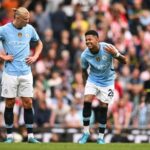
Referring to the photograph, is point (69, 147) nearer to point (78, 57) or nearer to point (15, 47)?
point (15, 47)

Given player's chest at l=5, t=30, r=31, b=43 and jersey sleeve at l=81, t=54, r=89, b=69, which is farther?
jersey sleeve at l=81, t=54, r=89, b=69

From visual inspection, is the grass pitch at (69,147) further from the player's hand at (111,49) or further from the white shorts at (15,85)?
the player's hand at (111,49)

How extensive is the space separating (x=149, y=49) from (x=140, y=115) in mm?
3887

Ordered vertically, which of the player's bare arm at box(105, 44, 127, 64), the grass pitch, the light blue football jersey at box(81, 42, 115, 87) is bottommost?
the grass pitch

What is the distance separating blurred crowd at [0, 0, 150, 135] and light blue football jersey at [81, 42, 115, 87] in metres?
4.64

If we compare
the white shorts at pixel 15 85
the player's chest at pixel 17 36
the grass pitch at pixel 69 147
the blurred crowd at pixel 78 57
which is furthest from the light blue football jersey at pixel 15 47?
the blurred crowd at pixel 78 57

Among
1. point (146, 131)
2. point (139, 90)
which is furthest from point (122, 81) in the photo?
point (146, 131)

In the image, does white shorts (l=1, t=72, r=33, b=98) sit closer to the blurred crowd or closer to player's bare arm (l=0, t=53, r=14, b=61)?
player's bare arm (l=0, t=53, r=14, b=61)

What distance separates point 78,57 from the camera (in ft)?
92.4

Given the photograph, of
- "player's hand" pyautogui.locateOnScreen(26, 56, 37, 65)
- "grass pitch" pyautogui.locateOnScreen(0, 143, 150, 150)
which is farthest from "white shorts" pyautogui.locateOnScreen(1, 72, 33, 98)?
"grass pitch" pyautogui.locateOnScreen(0, 143, 150, 150)

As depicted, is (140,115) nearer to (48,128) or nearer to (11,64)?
(48,128)

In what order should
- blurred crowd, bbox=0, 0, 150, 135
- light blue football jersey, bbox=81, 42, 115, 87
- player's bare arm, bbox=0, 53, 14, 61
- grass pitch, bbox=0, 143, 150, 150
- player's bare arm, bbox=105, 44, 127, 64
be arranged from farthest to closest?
1. blurred crowd, bbox=0, 0, 150, 135
2. light blue football jersey, bbox=81, 42, 115, 87
3. player's bare arm, bbox=105, 44, 127, 64
4. player's bare arm, bbox=0, 53, 14, 61
5. grass pitch, bbox=0, 143, 150, 150

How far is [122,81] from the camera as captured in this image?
90.8 ft

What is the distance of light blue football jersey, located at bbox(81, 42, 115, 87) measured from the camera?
65.5 feet
